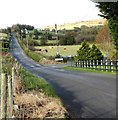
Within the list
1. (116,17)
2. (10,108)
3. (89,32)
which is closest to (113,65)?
(116,17)

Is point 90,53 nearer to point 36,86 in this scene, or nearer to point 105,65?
point 105,65

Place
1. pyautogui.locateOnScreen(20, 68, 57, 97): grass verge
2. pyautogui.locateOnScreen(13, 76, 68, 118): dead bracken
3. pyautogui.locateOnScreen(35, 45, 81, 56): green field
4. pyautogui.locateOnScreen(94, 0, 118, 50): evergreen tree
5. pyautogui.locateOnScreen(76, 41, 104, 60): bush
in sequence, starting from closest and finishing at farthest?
pyautogui.locateOnScreen(13, 76, 68, 118): dead bracken
pyautogui.locateOnScreen(20, 68, 57, 97): grass verge
pyautogui.locateOnScreen(94, 0, 118, 50): evergreen tree
pyautogui.locateOnScreen(76, 41, 104, 60): bush
pyautogui.locateOnScreen(35, 45, 81, 56): green field

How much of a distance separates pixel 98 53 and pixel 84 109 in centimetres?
5199

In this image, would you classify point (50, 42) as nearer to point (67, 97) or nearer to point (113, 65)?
point (113, 65)

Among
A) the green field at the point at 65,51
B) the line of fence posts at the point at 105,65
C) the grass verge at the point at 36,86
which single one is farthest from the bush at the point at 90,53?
the green field at the point at 65,51

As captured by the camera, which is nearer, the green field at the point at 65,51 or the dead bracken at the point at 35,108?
the dead bracken at the point at 35,108

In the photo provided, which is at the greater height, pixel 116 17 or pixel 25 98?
pixel 116 17

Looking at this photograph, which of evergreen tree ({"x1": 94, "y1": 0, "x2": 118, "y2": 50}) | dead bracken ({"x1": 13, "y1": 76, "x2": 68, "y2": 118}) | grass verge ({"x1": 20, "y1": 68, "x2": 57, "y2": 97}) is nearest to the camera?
dead bracken ({"x1": 13, "y1": 76, "x2": 68, "y2": 118})

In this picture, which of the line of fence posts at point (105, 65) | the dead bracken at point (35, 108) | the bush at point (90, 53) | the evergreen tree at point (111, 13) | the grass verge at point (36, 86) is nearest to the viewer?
the dead bracken at point (35, 108)

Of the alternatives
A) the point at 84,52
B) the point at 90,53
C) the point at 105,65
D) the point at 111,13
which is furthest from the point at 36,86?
the point at 84,52

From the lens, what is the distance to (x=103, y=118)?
10.3 meters

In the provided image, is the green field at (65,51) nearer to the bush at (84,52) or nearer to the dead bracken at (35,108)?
the bush at (84,52)

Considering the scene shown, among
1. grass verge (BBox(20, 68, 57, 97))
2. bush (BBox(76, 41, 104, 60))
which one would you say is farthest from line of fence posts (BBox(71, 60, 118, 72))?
bush (BBox(76, 41, 104, 60))

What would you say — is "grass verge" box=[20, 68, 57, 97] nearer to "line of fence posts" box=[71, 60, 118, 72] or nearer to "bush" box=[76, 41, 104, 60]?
"line of fence posts" box=[71, 60, 118, 72]
